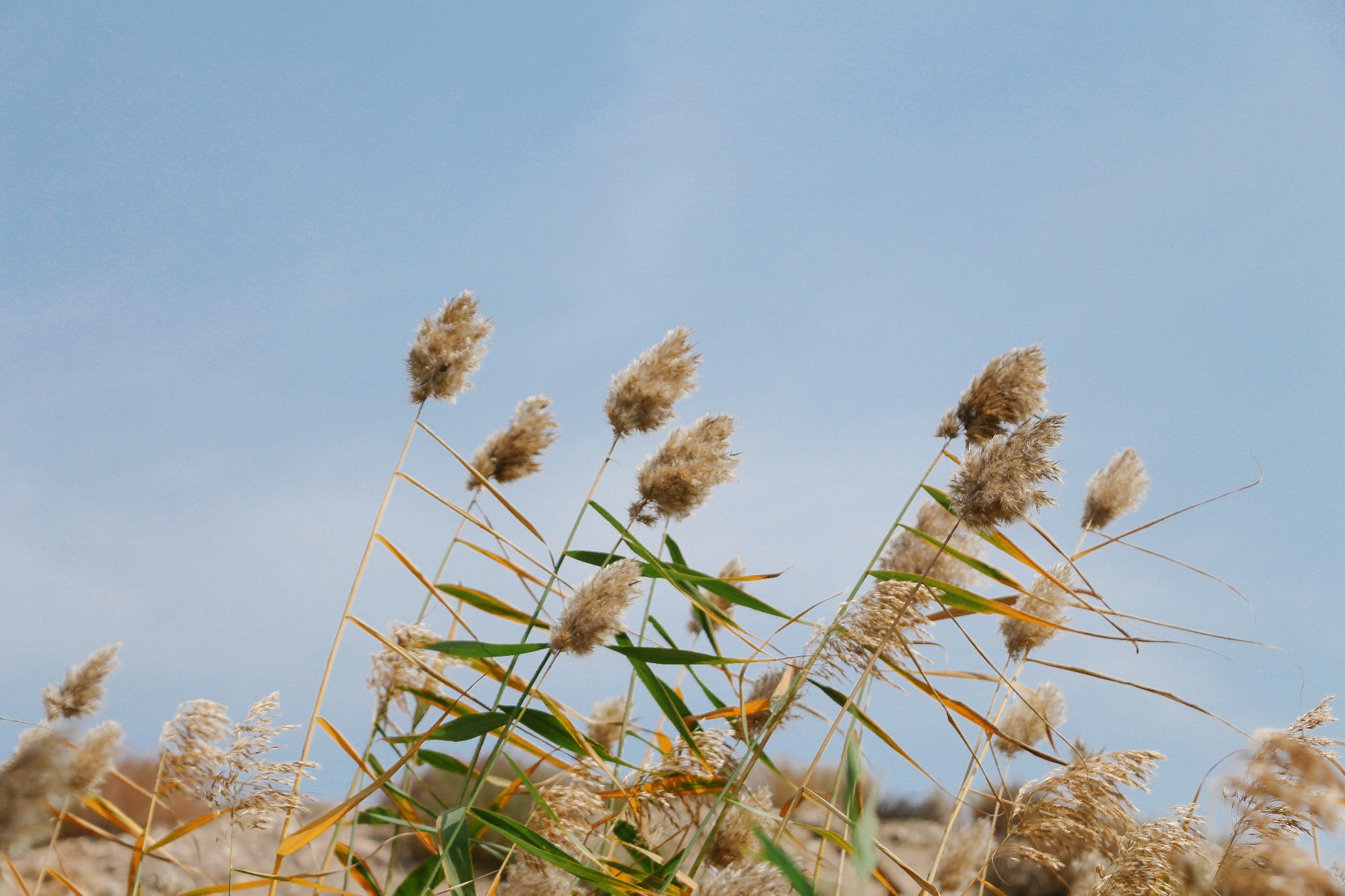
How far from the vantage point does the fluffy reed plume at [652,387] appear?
8.46 ft

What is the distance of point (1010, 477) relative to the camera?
5.73 ft

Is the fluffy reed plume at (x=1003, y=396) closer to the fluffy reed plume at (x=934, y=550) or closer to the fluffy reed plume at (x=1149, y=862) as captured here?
the fluffy reed plume at (x=934, y=550)

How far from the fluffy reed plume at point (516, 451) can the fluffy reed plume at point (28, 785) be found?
191 cm

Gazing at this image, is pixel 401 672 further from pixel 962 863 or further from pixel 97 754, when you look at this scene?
pixel 962 863

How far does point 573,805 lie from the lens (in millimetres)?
2135

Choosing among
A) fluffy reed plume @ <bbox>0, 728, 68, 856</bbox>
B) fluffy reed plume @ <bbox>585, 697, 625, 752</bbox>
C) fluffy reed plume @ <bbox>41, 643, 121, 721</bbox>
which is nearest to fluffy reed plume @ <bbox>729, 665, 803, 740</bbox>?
fluffy reed plume @ <bbox>585, 697, 625, 752</bbox>

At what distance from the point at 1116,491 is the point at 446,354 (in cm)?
214

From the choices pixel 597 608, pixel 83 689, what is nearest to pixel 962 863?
pixel 597 608

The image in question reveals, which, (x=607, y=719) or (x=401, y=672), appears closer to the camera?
(x=401, y=672)

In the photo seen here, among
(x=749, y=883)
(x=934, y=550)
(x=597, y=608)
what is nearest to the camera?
(x=749, y=883)

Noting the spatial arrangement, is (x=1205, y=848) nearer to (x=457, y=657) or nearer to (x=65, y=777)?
(x=457, y=657)

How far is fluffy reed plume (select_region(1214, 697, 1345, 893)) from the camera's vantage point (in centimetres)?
172

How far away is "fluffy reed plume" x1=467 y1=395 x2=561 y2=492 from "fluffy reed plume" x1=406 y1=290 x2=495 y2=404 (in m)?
0.21

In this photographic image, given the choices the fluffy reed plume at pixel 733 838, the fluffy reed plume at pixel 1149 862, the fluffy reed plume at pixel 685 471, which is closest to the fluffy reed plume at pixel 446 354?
the fluffy reed plume at pixel 685 471
